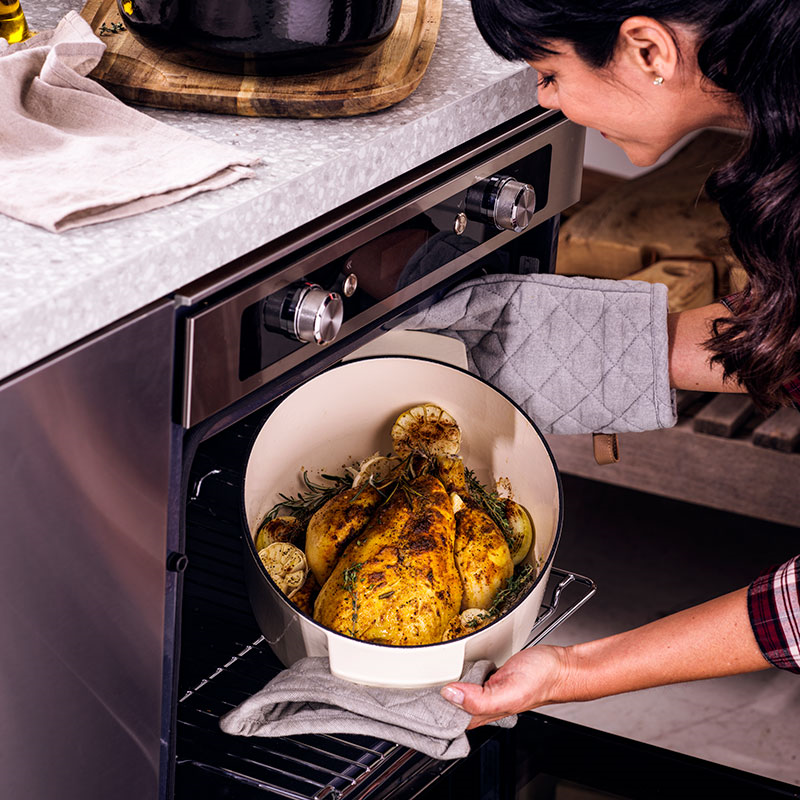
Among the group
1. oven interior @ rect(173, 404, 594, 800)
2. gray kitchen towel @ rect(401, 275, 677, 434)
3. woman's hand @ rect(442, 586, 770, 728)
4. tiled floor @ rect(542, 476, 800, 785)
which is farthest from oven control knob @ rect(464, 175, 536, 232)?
tiled floor @ rect(542, 476, 800, 785)

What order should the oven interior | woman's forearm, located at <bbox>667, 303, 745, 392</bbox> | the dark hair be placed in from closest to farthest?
1. the dark hair
2. the oven interior
3. woman's forearm, located at <bbox>667, 303, 745, 392</bbox>

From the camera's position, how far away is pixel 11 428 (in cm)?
72

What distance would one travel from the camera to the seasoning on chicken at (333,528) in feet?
3.67

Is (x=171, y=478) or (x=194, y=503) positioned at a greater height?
(x=171, y=478)

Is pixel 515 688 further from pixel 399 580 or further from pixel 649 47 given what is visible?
pixel 649 47

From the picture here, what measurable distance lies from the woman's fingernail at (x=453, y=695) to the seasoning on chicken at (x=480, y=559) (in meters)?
0.14

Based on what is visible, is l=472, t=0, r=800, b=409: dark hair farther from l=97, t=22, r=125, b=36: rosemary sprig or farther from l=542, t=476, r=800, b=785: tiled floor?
l=542, t=476, r=800, b=785: tiled floor

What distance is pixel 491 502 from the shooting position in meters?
1.21

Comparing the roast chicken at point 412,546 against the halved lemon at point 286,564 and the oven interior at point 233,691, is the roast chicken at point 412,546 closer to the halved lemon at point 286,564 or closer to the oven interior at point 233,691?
the halved lemon at point 286,564

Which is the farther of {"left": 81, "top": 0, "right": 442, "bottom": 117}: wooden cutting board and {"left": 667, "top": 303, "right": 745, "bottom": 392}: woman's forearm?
{"left": 667, "top": 303, "right": 745, "bottom": 392}: woman's forearm

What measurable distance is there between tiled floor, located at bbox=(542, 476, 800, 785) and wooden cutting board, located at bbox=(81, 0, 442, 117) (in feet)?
4.47

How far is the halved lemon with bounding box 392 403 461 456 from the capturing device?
1228 millimetres

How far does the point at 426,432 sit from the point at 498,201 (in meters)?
0.27

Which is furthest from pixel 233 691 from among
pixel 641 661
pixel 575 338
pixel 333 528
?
pixel 575 338
